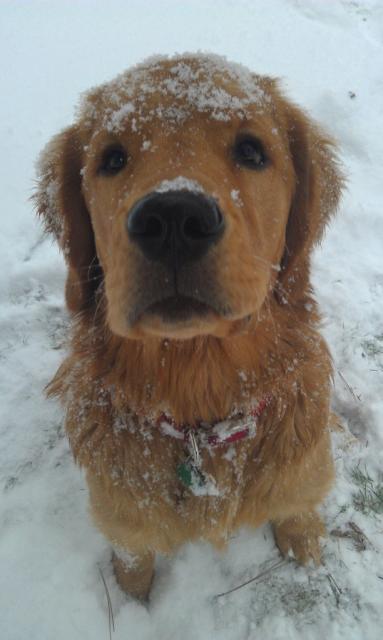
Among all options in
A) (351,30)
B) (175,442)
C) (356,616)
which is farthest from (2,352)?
(351,30)

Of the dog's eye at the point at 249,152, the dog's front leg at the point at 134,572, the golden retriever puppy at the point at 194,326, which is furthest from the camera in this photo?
the dog's front leg at the point at 134,572

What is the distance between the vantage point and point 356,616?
2383mm

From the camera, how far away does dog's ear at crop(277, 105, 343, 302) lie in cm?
209

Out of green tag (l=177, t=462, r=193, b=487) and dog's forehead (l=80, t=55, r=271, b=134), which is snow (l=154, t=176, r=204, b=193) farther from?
green tag (l=177, t=462, r=193, b=487)

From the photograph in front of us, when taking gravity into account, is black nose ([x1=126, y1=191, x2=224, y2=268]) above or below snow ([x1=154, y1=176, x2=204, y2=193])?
below

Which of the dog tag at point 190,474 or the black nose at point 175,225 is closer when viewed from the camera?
the black nose at point 175,225

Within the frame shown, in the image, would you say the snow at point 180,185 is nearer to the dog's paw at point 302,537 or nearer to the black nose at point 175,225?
the black nose at point 175,225

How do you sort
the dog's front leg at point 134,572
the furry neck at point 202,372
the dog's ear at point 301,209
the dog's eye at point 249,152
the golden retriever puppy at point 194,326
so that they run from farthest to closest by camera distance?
the dog's front leg at point 134,572 → the dog's ear at point 301,209 → the furry neck at point 202,372 → the dog's eye at point 249,152 → the golden retriever puppy at point 194,326

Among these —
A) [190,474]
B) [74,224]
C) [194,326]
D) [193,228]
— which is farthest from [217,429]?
[74,224]

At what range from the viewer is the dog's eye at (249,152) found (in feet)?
5.82

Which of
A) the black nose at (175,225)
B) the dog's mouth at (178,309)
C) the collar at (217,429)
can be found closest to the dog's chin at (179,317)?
the dog's mouth at (178,309)

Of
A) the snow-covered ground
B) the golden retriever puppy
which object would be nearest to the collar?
the golden retriever puppy

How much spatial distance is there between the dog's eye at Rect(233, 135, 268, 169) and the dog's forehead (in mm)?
86

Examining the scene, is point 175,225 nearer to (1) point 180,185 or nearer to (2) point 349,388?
(1) point 180,185
